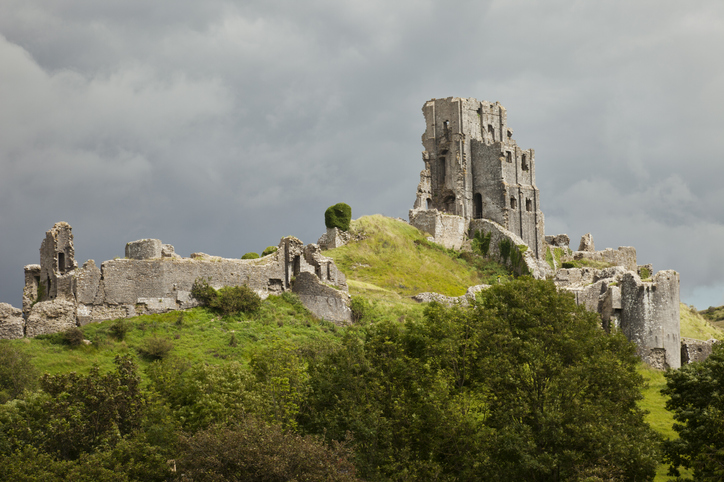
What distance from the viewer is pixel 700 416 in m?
22.9

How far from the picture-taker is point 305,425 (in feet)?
86.6

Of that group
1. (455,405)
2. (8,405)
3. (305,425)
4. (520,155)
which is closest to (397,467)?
(455,405)

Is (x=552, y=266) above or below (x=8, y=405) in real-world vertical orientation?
above

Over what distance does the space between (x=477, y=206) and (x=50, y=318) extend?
49.9 m

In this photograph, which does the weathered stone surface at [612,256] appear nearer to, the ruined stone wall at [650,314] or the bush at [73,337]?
the ruined stone wall at [650,314]

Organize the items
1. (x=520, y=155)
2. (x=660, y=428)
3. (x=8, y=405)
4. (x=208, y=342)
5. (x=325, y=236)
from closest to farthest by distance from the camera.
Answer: (x=8, y=405)
(x=660, y=428)
(x=208, y=342)
(x=325, y=236)
(x=520, y=155)

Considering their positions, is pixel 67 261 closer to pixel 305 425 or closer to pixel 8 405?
pixel 8 405

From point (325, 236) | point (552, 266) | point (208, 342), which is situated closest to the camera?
point (208, 342)

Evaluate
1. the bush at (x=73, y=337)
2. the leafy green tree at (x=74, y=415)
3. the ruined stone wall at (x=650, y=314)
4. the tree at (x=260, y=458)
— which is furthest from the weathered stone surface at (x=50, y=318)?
the ruined stone wall at (x=650, y=314)

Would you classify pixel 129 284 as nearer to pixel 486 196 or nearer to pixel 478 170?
pixel 486 196

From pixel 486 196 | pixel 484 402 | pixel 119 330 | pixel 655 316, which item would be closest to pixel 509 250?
pixel 486 196

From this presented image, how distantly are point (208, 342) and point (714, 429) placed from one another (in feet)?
76.7

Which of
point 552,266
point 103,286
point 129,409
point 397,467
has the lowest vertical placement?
point 397,467

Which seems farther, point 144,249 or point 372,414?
point 144,249
